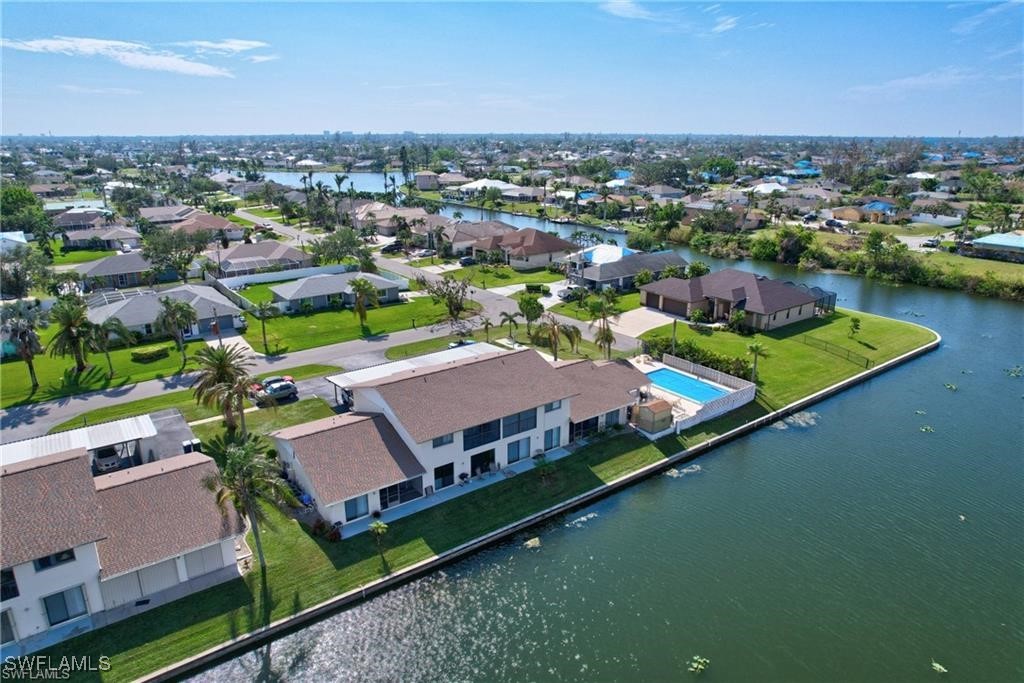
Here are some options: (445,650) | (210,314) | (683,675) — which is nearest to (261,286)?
(210,314)

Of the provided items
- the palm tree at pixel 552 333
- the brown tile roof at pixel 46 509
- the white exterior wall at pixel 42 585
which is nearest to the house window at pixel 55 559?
the white exterior wall at pixel 42 585

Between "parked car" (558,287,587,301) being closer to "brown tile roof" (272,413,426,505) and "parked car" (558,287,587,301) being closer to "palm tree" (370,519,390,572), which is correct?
"brown tile roof" (272,413,426,505)

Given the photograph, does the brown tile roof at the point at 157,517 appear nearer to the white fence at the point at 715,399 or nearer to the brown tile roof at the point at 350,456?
the brown tile roof at the point at 350,456

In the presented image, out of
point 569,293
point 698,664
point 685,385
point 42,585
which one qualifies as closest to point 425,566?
point 698,664

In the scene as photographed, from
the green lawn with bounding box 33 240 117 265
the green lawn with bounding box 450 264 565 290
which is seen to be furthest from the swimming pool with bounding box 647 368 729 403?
the green lawn with bounding box 33 240 117 265

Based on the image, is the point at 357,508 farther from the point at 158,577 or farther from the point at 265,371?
the point at 265,371

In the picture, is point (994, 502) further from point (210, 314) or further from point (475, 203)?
point (475, 203)
